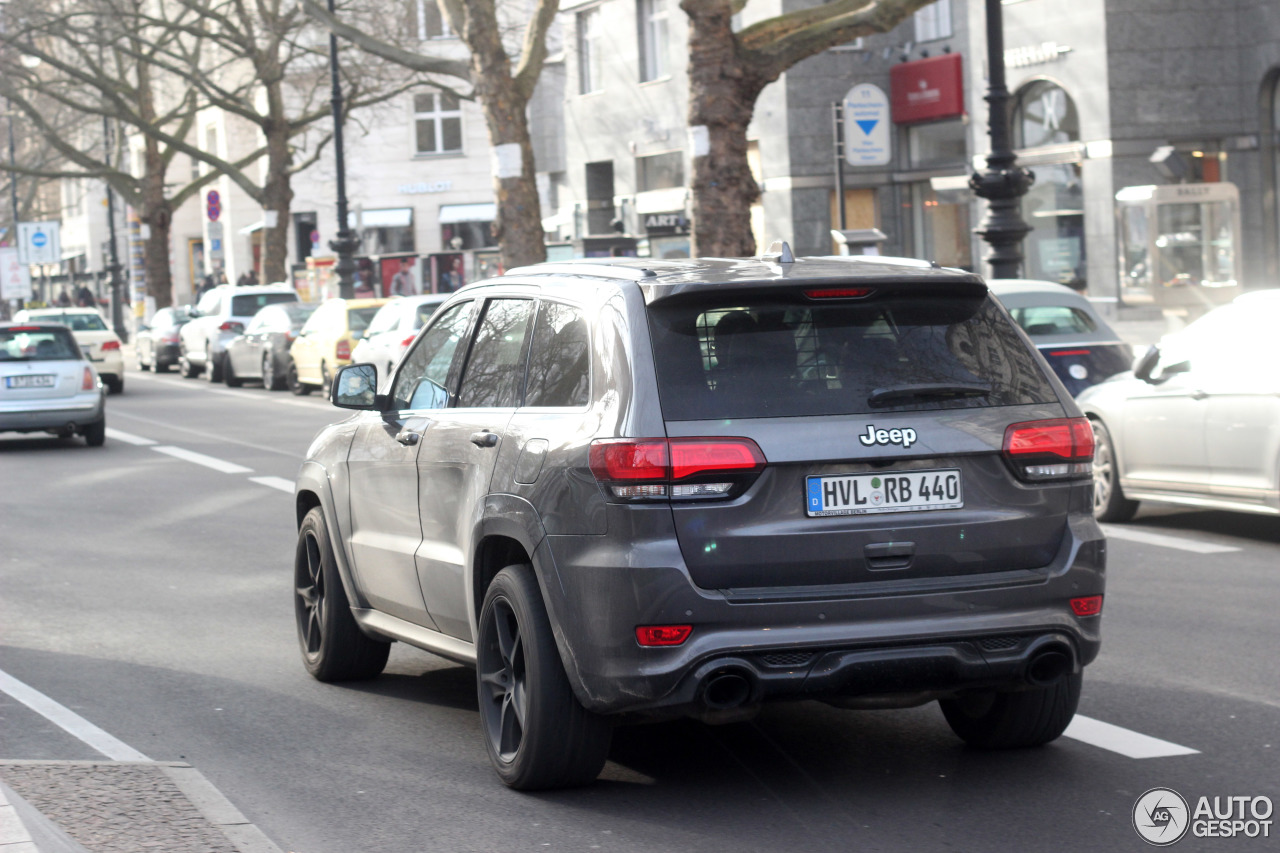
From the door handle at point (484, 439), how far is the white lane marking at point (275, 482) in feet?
30.7

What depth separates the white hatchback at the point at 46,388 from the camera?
20.9 meters

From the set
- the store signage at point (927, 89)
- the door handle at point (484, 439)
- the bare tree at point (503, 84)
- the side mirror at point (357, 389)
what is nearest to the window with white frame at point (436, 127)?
the store signage at point (927, 89)

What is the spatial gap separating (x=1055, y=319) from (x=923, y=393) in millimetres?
9858

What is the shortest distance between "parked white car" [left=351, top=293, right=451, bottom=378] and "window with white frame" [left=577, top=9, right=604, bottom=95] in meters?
21.9

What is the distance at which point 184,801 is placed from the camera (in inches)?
214

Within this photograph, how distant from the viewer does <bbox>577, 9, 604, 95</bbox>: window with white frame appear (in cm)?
4466

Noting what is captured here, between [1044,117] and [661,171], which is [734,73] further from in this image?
[661,171]

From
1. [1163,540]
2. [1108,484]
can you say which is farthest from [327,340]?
[1163,540]

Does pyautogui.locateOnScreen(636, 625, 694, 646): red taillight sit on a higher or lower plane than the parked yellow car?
lower

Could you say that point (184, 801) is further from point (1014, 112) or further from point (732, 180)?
point (1014, 112)

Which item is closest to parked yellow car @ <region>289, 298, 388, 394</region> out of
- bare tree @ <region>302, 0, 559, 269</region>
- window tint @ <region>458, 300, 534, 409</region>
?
bare tree @ <region>302, 0, 559, 269</region>

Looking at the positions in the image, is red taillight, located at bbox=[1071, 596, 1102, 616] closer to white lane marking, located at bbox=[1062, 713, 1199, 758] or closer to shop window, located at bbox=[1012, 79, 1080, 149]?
white lane marking, located at bbox=[1062, 713, 1199, 758]

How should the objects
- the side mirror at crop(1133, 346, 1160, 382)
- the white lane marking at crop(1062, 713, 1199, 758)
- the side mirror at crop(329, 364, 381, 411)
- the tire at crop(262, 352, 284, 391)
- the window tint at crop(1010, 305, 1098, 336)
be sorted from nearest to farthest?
the white lane marking at crop(1062, 713, 1199, 758) → the side mirror at crop(329, 364, 381, 411) → the side mirror at crop(1133, 346, 1160, 382) → the window tint at crop(1010, 305, 1098, 336) → the tire at crop(262, 352, 284, 391)

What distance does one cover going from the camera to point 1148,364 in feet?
37.6
